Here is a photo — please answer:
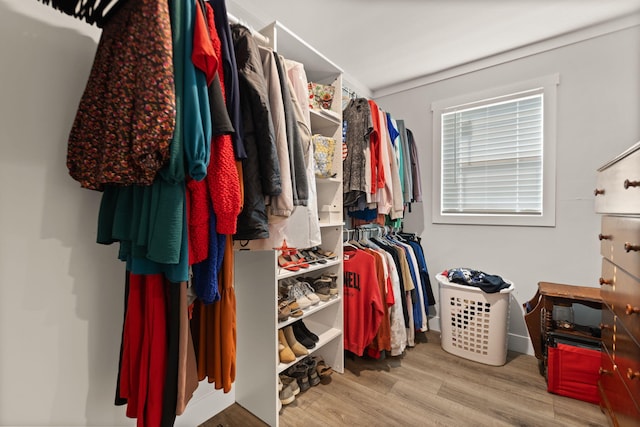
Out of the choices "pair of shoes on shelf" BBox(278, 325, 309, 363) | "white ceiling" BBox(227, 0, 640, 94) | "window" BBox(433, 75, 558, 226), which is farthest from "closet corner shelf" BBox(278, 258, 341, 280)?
"white ceiling" BBox(227, 0, 640, 94)

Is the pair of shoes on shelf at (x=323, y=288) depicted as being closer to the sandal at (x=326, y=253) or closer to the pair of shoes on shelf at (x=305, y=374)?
the sandal at (x=326, y=253)

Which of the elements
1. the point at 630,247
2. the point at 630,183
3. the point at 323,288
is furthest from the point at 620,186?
the point at 323,288

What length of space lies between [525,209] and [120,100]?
270cm

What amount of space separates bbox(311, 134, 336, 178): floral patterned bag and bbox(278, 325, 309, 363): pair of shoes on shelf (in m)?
0.97

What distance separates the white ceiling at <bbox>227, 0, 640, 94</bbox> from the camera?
5.70 ft

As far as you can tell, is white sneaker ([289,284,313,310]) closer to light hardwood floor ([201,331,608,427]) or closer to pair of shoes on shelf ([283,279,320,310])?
pair of shoes on shelf ([283,279,320,310])

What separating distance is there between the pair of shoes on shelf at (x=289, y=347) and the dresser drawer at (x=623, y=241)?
1520mm

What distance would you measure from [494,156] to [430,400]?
1.98 m

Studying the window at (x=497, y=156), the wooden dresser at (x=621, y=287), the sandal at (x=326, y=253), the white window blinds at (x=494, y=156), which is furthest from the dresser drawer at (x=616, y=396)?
the sandal at (x=326, y=253)

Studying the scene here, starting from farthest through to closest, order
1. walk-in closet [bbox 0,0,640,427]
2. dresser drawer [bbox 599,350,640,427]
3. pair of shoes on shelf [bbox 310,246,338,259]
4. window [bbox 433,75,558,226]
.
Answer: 1. window [bbox 433,75,558,226]
2. pair of shoes on shelf [bbox 310,246,338,259]
3. dresser drawer [bbox 599,350,640,427]
4. walk-in closet [bbox 0,0,640,427]

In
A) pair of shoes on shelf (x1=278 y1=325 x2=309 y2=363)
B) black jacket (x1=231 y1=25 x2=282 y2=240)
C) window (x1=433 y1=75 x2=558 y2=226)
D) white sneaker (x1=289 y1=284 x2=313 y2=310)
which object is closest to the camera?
black jacket (x1=231 y1=25 x2=282 y2=240)

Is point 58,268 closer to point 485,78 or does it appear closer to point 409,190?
point 409,190

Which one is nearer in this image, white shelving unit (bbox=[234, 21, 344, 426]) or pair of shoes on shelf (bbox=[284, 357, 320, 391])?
white shelving unit (bbox=[234, 21, 344, 426])

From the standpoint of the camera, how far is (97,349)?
3.59 ft
